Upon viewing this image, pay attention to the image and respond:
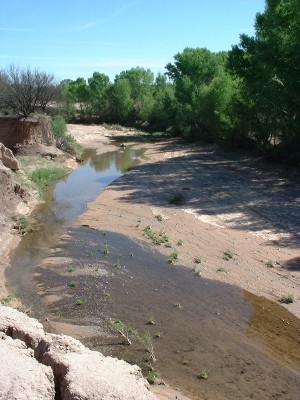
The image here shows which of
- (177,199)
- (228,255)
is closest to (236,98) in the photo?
(177,199)

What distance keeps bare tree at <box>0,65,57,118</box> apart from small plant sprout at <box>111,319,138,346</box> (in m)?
24.7

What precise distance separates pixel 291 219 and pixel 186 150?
2474 centimetres

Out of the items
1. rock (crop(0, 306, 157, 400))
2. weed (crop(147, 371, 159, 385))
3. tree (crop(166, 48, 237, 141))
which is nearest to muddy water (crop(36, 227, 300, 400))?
weed (crop(147, 371, 159, 385))

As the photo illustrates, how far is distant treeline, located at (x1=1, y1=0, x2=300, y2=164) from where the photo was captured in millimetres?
26703

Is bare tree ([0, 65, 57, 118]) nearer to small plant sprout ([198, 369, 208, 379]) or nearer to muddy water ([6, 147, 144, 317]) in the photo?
muddy water ([6, 147, 144, 317])

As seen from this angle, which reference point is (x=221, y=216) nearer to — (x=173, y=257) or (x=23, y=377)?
(x=173, y=257)

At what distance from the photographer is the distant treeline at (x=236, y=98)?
1051 inches

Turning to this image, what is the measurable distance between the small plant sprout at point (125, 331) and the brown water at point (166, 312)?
0.53ft

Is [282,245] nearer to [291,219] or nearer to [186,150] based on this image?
[291,219]

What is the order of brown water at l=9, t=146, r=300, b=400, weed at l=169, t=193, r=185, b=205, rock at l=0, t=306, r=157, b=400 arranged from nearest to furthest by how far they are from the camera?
1. rock at l=0, t=306, r=157, b=400
2. brown water at l=9, t=146, r=300, b=400
3. weed at l=169, t=193, r=185, b=205

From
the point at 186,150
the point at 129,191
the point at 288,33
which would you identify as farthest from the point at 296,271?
the point at 186,150

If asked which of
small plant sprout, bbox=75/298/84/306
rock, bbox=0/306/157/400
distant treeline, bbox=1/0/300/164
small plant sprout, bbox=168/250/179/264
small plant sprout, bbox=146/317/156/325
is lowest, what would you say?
small plant sprout, bbox=146/317/156/325

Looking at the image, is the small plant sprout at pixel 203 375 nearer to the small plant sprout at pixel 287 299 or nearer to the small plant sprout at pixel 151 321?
the small plant sprout at pixel 151 321

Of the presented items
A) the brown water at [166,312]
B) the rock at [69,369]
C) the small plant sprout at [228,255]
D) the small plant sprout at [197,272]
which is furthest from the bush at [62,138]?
the rock at [69,369]
